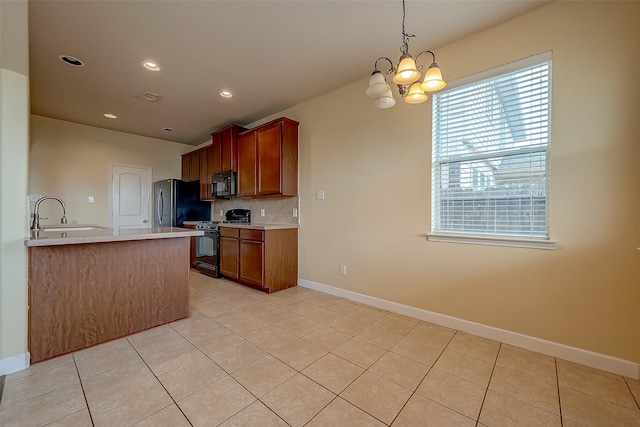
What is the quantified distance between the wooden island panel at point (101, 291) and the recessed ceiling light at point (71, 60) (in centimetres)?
194

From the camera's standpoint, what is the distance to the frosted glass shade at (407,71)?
1.54 m

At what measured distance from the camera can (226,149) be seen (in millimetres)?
4441

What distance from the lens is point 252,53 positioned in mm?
2582

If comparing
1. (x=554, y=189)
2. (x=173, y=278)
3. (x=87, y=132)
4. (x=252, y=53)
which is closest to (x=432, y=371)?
(x=554, y=189)

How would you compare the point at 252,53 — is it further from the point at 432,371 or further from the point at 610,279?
the point at 610,279

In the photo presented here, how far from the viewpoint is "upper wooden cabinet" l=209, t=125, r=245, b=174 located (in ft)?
14.2

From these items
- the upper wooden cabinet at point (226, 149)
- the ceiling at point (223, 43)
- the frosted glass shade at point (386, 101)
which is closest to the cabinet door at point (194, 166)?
the upper wooden cabinet at point (226, 149)

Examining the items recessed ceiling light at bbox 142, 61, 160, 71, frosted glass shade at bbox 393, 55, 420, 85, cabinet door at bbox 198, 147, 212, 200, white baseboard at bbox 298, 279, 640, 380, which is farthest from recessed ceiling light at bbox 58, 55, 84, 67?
white baseboard at bbox 298, 279, 640, 380

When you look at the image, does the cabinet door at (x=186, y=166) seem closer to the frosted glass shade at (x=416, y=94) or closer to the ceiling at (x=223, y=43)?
the ceiling at (x=223, y=43)

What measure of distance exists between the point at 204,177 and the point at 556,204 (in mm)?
5115

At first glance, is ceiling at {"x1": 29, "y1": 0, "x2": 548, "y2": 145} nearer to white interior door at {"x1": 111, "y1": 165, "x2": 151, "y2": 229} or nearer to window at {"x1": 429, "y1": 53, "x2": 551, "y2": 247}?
window at {"x1": 429, "y1": 53, "x2": 551, "y2": 247}

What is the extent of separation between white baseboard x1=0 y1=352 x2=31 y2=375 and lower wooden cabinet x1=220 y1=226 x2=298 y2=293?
205 cm

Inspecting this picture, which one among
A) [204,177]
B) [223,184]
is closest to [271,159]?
[223,184]

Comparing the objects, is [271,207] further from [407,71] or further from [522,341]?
[522,341]
